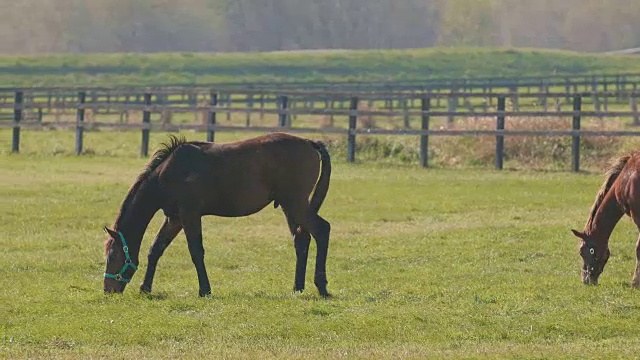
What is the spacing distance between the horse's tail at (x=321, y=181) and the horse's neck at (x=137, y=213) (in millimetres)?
1581

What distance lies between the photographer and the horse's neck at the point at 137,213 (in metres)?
13.0

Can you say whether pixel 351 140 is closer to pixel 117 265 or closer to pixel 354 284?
pixel 354 284

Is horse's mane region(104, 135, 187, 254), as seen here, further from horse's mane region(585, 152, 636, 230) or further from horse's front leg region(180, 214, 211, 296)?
horse's mane region(585, 152, 636, 230)

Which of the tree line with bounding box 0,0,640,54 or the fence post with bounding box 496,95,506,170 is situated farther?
the tree line with bounding box 0,0,640,54

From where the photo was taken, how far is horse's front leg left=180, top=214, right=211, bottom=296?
12844 millimetres

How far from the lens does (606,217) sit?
1385 centimetres

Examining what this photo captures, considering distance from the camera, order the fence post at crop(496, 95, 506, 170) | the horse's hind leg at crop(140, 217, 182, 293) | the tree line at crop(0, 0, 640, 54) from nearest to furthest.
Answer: the horse's hind leg at crop(140, 217, 182, 293) < the fence post at crop(496, 95, 506, 170) < the tree line at crop(0, 0, 640, 54)

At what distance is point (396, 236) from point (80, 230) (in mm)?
4559

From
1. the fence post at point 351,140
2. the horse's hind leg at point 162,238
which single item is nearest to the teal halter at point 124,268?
the horse's hind leg at point 162,238

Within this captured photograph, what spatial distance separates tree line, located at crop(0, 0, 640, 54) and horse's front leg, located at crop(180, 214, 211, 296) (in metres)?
105

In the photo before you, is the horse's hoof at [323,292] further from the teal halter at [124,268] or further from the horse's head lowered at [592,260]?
the horse's head lowered at [592,260]

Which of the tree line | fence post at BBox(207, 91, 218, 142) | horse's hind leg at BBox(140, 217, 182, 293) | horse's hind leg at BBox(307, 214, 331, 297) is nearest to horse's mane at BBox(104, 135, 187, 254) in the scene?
horse's hind leg at BBox(140, 217, 182, 293)

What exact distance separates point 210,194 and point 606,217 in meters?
4.17

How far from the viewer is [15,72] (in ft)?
259
